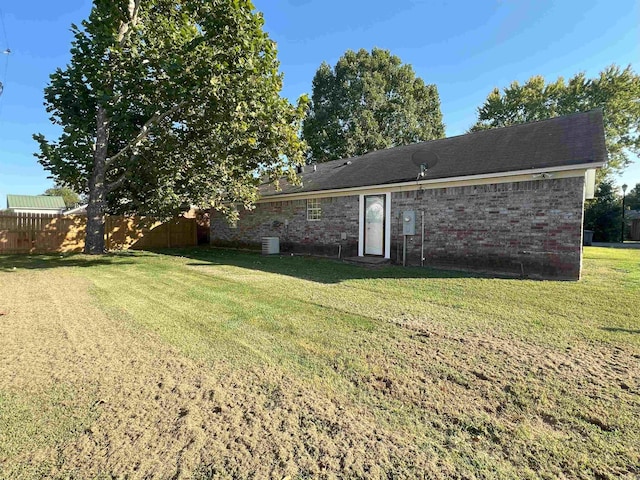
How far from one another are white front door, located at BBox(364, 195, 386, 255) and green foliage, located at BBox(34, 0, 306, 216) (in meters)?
3.16

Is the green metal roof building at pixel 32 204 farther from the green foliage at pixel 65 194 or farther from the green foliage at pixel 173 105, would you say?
the green foliage at pixel 173 105

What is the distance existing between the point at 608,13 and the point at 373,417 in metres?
14.4

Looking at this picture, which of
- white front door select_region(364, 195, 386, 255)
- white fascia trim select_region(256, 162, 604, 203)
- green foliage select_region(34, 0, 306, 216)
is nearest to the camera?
white fascia trim select_region(256, 162, 604, 203)

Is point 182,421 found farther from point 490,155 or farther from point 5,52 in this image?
point 5,52

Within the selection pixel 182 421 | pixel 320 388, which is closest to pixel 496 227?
pixel 320 388

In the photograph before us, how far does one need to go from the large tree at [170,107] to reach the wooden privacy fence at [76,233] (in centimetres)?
334

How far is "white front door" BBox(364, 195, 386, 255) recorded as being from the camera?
11.4 meters

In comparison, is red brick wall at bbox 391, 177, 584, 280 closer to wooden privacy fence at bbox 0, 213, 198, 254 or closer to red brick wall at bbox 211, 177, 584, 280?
red brick wall at bbox 211, 177, 584, 280

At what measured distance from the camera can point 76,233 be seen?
1602cm

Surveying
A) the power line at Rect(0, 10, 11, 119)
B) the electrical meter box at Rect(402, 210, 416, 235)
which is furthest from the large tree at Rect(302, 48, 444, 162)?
the power line at Rect(0, 10, 11, 119)

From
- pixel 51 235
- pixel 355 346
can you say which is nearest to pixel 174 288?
pixel 355 346

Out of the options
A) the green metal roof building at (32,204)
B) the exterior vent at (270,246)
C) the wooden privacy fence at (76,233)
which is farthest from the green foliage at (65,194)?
the exterior vent at (270,246)

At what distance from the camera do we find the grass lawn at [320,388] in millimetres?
2043

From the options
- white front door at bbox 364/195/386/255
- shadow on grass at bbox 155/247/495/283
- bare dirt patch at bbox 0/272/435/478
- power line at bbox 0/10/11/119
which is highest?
power line at bbox 0/10/11/119
